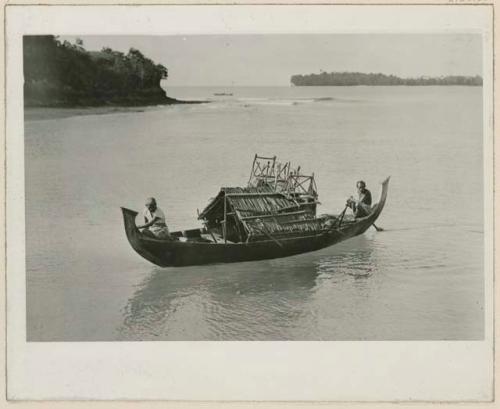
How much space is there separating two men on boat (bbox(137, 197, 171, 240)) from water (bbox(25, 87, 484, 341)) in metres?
0.12

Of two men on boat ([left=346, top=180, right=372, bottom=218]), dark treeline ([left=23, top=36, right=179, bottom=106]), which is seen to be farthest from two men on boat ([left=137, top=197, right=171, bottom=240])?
two men on boat ([left=346, top=180, right=372, bottom=218])

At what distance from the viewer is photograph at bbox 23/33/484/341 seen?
Result: 6.11 metres

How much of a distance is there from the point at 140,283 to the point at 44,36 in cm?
305

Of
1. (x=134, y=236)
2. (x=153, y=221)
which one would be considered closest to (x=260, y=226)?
(x=153, y=221)

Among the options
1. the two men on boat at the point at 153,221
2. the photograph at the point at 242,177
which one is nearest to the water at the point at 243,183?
the photograph at the point at 242,177

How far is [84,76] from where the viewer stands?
255 inches

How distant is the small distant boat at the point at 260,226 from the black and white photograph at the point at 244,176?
0.12ft

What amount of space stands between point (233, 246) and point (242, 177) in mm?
975

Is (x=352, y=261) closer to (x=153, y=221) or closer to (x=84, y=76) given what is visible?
(x=153, y=221)
